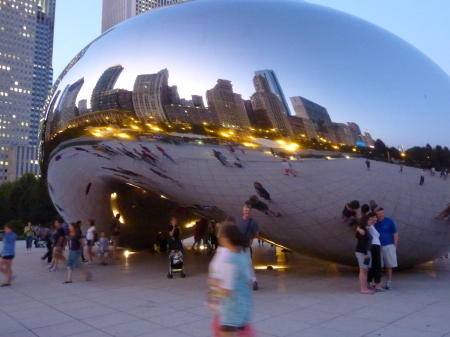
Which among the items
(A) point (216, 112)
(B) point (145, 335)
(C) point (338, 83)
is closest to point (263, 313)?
(B) point (145, 335)

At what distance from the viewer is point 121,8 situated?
154 meters

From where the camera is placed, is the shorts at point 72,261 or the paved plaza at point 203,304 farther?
the shorts at point 72,261

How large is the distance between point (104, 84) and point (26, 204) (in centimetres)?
5150

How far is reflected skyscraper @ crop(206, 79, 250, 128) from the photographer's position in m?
5.80

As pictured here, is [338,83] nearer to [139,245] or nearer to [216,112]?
[216,112]

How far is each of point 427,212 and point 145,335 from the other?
14.1 feet

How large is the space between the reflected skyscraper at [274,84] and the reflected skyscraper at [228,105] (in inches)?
17.0

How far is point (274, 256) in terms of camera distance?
1052 cm

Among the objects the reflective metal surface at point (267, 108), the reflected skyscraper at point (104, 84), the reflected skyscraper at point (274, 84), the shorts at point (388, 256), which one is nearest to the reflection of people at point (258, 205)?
the reflective metal surface at point (267, 108)

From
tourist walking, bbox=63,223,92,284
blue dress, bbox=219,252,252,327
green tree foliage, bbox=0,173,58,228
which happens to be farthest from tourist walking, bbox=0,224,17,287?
green tree foliage, bbox=0,173,58,228

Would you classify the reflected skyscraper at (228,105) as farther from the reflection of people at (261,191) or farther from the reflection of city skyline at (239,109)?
the reflection of people at (261,191)

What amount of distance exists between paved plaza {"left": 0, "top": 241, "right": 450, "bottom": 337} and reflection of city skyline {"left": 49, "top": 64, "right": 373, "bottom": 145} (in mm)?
2116

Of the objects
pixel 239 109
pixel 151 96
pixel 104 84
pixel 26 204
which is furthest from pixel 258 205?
pixel 26 204

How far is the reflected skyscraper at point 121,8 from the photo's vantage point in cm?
14750
